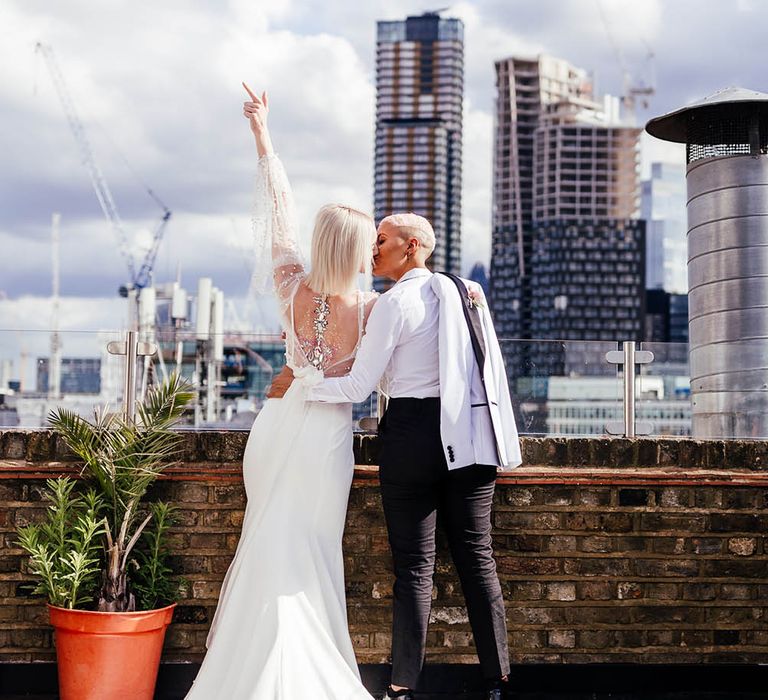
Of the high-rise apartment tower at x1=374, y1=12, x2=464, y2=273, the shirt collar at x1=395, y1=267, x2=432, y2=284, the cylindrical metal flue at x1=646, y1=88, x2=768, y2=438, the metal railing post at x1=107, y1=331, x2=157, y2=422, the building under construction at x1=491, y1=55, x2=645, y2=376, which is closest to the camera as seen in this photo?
the shirt collar at x1=395, y1=267, x2=432, y2=284

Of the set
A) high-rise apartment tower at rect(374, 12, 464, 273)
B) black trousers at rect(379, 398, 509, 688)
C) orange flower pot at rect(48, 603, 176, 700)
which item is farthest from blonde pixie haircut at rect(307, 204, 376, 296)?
high-rise apartment tower at rect(374, 12, 464, 273)

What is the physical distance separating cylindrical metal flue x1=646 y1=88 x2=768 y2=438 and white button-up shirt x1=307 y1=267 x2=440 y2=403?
2.57 metres

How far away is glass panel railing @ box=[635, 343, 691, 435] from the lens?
466 cm

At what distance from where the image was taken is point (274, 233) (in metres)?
3.91

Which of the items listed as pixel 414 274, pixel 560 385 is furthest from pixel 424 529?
pixel 560 385

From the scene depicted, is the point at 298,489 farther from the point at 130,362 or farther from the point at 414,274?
the point at 130,362

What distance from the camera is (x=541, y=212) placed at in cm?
12262

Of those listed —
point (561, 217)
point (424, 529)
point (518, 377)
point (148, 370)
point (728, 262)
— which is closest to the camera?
point (424, 529)

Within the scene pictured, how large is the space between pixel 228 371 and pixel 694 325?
2.93 m

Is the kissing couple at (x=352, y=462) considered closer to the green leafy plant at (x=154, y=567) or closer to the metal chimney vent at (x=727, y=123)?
the green leafy plant at (x=154, y=567)

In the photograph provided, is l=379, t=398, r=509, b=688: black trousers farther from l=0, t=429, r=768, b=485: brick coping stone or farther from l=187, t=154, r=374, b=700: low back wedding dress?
l=0, t=429, r=768, b=485: brick coping stone

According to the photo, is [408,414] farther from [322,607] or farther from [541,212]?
[541,212]

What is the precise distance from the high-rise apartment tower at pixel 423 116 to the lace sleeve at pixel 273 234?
125m

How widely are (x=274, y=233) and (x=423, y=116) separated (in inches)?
5173
